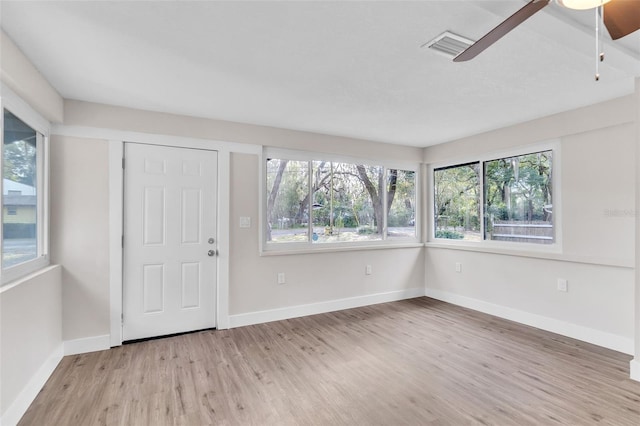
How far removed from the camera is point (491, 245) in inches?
166

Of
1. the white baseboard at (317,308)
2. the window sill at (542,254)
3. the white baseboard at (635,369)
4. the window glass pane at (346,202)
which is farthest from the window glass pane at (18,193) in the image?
the window sill at (542,254)

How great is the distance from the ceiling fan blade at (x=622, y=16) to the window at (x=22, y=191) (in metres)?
3.35

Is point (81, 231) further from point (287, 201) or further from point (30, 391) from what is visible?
point (287, 201)

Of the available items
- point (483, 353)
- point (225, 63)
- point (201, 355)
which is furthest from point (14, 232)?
point (483, 353)

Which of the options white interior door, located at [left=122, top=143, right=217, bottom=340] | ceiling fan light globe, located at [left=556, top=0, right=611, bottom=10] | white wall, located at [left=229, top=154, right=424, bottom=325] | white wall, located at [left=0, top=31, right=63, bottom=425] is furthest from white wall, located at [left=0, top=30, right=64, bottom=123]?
ceiling fan light globe, located at [left=556, top=0, right=611, bottom=10]

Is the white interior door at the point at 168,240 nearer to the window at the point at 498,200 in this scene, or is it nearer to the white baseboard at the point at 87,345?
the white baseboard at the point at 87,345

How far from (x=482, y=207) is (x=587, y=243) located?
127 centimetres

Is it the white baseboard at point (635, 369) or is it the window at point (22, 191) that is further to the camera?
the white baseboard at point (635, 369)

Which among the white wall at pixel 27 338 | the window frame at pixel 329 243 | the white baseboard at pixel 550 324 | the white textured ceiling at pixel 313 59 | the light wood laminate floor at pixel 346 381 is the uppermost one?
the white textured ceiling at pixel 313 59

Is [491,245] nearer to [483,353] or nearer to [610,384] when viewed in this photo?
[483,353]

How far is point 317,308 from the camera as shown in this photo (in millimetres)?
→ 4141

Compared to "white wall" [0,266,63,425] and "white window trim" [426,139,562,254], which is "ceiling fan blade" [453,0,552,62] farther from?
"white wall" [0,266,63,425]

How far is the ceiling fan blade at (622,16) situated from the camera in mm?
1308

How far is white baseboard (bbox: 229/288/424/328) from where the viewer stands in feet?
12.1
